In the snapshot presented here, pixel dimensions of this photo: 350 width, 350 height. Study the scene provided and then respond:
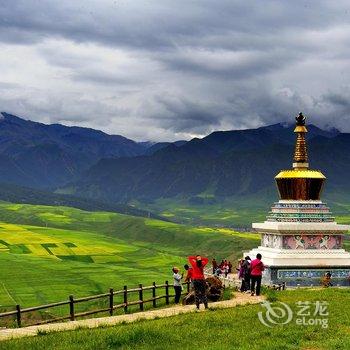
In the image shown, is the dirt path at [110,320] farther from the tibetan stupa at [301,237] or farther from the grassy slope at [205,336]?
the tibetan stupa at [301,237]

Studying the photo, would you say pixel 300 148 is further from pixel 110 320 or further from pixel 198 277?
pixel 110 320

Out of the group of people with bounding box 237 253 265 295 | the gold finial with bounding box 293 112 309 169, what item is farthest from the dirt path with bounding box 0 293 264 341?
the gold finial with bounding box 293 112 309 169

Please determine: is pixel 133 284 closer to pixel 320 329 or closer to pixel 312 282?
pixel 312 282

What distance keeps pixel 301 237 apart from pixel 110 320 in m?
27.5

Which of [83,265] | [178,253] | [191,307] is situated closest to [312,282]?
[191,307]

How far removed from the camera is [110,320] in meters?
30.9

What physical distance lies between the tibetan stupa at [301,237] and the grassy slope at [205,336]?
23853 millimetres

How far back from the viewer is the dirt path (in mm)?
27953

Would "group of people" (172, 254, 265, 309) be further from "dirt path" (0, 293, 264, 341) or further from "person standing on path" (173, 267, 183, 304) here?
"dirt path" (0, 293, 264, 341)

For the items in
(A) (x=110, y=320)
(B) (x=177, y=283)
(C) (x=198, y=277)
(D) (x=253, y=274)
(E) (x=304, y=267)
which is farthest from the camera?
(E) (x=304, y=267)

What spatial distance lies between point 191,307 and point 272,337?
35.6ft

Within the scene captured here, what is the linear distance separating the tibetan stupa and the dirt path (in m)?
16.1

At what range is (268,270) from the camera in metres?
52.6

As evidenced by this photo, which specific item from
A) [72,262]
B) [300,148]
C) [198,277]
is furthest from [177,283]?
[72,262]
